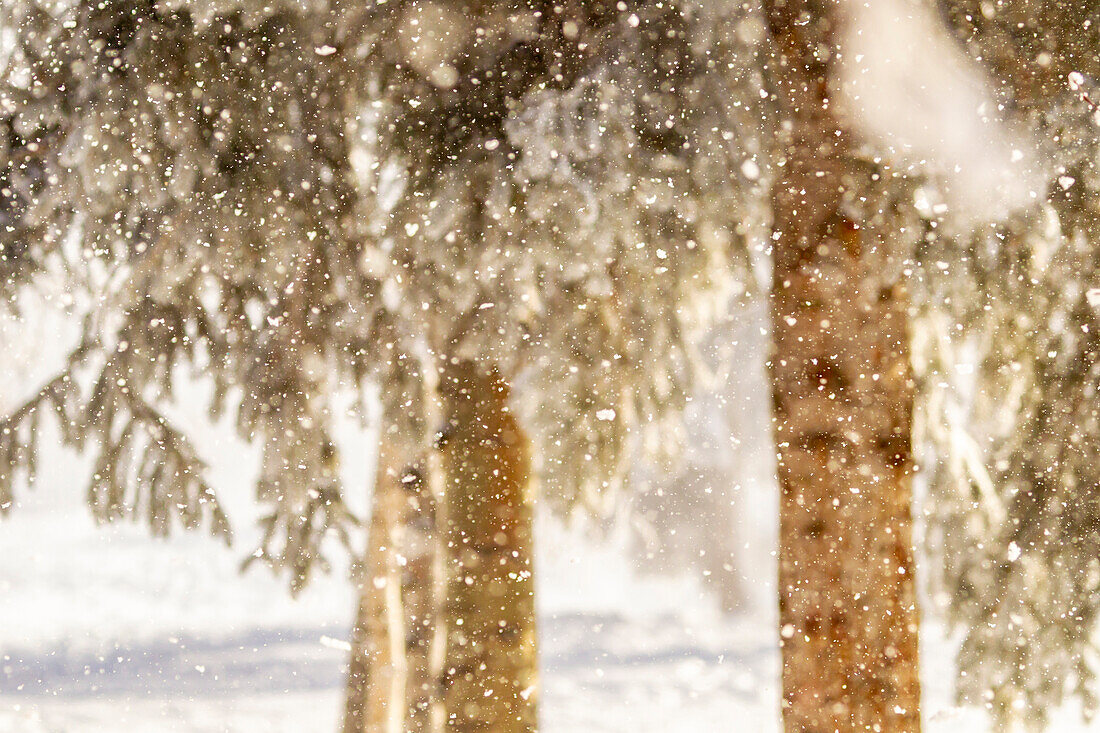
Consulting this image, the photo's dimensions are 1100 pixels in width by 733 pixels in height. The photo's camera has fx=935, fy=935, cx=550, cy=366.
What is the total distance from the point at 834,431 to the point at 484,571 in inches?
71.9

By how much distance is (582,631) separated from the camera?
14922 millimetres

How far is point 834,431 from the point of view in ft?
14.0

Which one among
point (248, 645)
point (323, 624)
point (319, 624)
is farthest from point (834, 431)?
point (323, 624)

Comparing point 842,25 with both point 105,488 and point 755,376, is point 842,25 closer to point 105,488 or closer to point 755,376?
point 105,488

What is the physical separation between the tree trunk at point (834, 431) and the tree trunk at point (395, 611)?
5.97 ft

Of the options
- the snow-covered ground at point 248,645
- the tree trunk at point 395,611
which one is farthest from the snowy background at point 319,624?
the tree trunk at point 395,611

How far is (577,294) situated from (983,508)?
248cm

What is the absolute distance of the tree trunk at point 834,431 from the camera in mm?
4180

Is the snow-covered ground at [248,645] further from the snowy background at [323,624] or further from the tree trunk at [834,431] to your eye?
the tree trunk at [834,431]

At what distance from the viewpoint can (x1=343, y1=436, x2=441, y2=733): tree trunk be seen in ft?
16.4

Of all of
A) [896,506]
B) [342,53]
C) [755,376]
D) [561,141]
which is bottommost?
[896,506]

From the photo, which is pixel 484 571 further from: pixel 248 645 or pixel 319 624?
pixel 319 624

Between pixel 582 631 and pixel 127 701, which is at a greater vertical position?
pixel 582 631

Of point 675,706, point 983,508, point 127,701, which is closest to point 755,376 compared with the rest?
point 675,706
